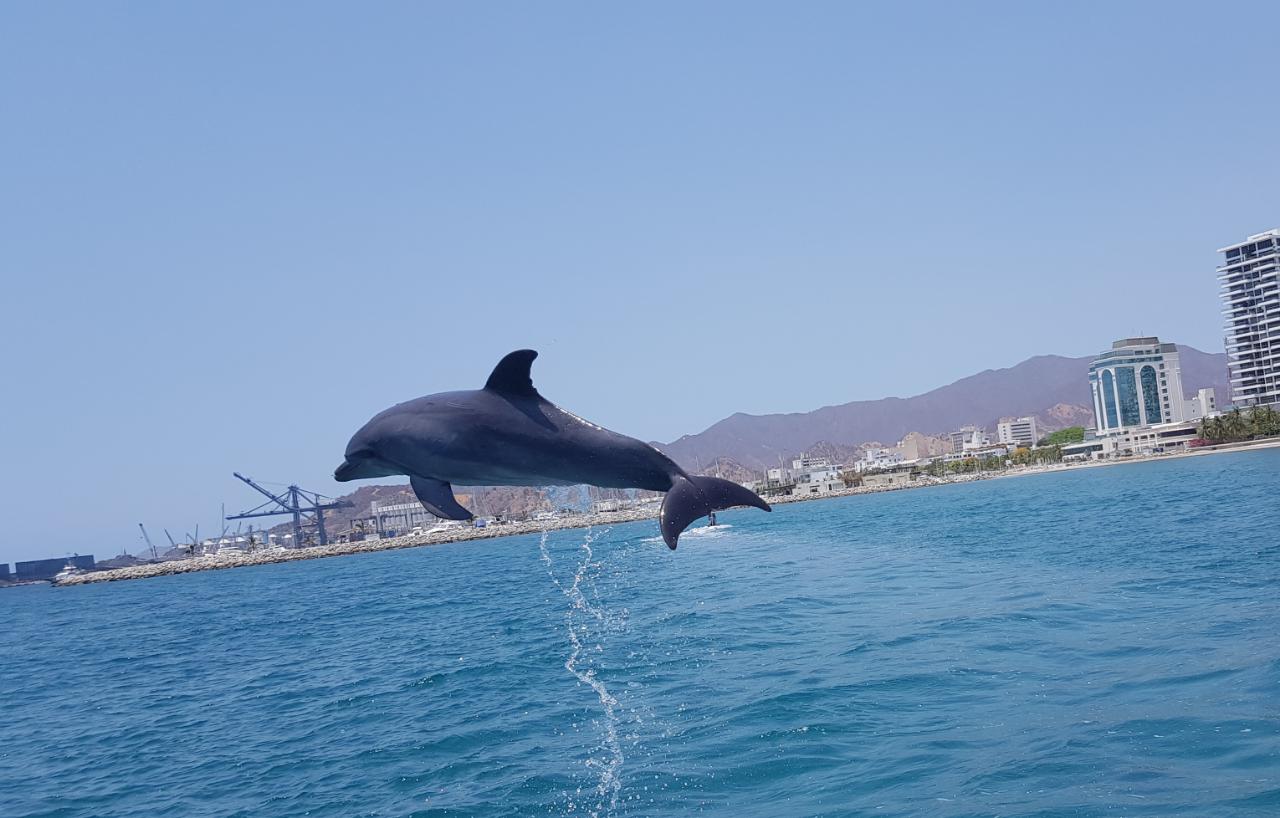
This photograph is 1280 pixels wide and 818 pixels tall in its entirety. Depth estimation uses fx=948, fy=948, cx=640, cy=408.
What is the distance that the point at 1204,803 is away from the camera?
941 centimetres

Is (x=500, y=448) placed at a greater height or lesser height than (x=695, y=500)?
greater

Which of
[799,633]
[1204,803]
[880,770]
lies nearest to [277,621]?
[799,633]

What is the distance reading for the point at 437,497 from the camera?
4.15 metres

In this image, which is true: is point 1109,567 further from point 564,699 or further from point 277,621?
point 277,621

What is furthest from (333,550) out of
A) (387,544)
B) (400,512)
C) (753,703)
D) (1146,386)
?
(1146,386)

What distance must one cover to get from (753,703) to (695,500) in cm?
1212

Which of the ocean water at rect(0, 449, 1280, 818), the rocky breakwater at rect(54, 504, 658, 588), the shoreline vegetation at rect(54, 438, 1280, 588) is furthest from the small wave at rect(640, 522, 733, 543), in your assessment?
the rocky breakwater at rect(54, 504, 658, 588)

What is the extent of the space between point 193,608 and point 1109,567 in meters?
63.3

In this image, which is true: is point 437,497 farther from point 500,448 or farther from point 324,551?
point 324,551

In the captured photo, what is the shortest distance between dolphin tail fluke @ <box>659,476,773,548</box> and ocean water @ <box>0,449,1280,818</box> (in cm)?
724

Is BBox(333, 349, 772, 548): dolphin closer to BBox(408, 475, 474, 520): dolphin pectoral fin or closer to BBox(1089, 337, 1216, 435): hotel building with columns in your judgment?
BBox(408, 475, 474, 520): dolphin pectoral fin

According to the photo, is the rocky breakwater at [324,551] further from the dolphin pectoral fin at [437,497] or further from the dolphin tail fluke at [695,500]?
the dolphin pectoral fin at [437,497]

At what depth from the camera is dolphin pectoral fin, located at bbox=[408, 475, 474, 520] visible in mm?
4066

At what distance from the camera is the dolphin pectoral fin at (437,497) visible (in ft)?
13.3
